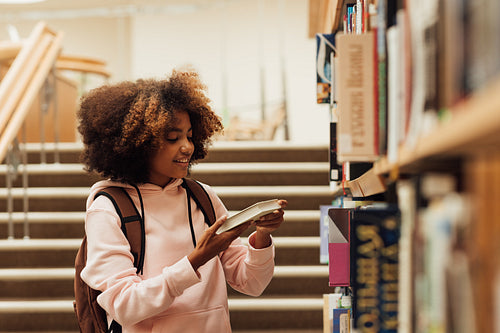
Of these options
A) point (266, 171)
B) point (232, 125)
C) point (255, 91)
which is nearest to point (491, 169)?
point (266, 171)

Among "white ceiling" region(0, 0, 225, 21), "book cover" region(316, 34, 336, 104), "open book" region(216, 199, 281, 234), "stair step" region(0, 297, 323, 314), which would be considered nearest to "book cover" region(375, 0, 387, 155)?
"open book" region(216, 199, 281, 234)

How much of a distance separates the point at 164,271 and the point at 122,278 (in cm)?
11

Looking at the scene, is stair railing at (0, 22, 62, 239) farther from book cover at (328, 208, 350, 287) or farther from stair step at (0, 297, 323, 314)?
book cover at (328, 208, 350, 287)

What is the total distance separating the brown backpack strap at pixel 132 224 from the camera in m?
1.50

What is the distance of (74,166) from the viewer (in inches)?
150

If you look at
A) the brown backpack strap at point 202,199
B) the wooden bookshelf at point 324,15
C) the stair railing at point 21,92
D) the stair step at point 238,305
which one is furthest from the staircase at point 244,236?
the brown backpack strap at point 202,199

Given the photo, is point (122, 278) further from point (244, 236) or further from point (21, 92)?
point (21, 92)

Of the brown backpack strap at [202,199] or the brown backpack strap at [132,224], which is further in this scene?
the brown backpack strap at [202,199]

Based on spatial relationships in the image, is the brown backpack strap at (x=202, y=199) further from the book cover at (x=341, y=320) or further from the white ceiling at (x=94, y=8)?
the white ceiling at (x=94, y=8)

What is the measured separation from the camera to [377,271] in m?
0.91

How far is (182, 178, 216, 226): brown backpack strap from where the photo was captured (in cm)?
166

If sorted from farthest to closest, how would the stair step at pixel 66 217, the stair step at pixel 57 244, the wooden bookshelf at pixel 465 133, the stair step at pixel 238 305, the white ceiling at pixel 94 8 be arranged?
the white ceiling at pixel 94 8, the stair step at pixel 66 217, the stair step at pixel 57 244, the stair step at pixel 238 305, the wooden bookshelf at pixel 465 133

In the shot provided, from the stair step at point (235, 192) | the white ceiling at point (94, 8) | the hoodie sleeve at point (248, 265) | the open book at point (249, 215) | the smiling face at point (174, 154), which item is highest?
the white ceiling at point (94, 8)

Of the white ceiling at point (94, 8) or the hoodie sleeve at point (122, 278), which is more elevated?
the white ceiling at point (94, 8)
